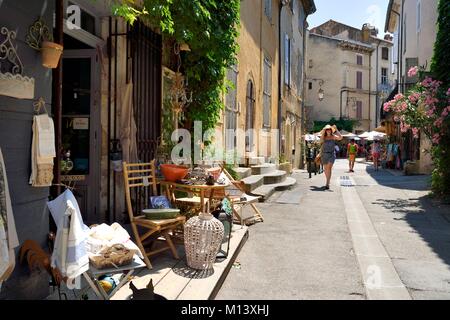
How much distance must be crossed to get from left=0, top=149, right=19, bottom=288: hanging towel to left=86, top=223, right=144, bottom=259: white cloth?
0.62 metres

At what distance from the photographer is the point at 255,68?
12227 millimetres

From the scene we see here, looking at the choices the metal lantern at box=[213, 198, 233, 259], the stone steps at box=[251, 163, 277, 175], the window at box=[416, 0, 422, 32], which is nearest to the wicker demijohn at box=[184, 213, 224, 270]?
the metal lantern at box=[213, 198, 233, 259]

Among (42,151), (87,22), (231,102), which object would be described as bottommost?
(42,151)

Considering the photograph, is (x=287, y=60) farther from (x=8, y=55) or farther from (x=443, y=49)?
(x=8, y=55)

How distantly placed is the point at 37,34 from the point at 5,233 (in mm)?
1431

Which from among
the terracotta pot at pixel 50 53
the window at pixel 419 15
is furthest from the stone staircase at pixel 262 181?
the window at pixel 419 15

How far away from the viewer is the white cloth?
3201 millimetres

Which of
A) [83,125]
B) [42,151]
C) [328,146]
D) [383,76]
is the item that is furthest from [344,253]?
[383,76]

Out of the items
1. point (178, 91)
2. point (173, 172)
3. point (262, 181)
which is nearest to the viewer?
point (173, 172)

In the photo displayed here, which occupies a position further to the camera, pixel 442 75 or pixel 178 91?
pixel 442 75

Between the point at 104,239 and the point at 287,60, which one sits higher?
the point at 287,60

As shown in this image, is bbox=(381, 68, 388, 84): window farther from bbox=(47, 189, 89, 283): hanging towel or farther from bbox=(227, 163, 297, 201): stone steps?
bbox=(47, 189, 89, 283): hanging towel

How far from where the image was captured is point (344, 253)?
526 centimetres

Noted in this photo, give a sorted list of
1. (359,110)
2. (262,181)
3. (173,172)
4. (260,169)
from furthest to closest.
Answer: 1. (359,110)
2. (260,169)
3. (262,181)
4. (173,172)
